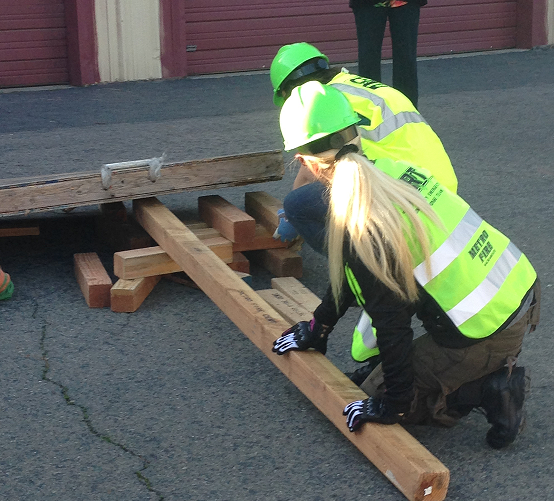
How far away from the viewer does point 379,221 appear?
2629 mm

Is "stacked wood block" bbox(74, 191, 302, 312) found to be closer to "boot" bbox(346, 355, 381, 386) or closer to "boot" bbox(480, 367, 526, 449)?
"boot" bbox(346, 355, 381, 386)

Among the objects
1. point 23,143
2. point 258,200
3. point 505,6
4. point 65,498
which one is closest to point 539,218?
point 258,200

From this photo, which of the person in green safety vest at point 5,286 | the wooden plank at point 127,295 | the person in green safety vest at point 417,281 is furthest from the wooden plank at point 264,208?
the person in green safety vest at point 417,281

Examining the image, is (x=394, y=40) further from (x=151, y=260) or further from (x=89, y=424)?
(x=89, y=424)

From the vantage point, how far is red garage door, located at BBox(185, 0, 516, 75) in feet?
34.1

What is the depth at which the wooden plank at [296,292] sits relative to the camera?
4.16 metres

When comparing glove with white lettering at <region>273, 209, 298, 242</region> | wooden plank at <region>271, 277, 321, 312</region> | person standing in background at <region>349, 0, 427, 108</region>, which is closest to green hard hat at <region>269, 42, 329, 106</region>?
glove with white lettering at <region>273, 209, 298, 242</region>

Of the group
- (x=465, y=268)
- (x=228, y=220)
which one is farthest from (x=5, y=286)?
(x=465, y=268)

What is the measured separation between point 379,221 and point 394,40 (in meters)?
4.21

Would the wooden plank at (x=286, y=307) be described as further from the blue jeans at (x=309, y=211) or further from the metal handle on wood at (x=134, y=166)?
the metal handle on wood at (x=134, y=166)

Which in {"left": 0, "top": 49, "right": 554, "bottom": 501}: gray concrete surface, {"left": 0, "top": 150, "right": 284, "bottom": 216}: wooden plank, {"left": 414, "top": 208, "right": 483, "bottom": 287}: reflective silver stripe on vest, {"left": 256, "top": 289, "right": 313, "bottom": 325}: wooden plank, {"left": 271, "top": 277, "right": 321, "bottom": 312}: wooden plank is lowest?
{"left": 0, "top": 49, "right": 554, "bottom": 501}: gray concrete surface

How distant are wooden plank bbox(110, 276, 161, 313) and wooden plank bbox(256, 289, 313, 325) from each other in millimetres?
612

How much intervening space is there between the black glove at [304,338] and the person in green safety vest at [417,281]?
20cm

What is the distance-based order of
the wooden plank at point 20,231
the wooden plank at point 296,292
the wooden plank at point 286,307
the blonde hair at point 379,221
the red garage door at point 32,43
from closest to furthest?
the blonde hair at point 379,221
the wooden plank at point 286,307
the wooden plank at point 296,292
the wooden plank at point 20,231
the red garage door at point 32,43
